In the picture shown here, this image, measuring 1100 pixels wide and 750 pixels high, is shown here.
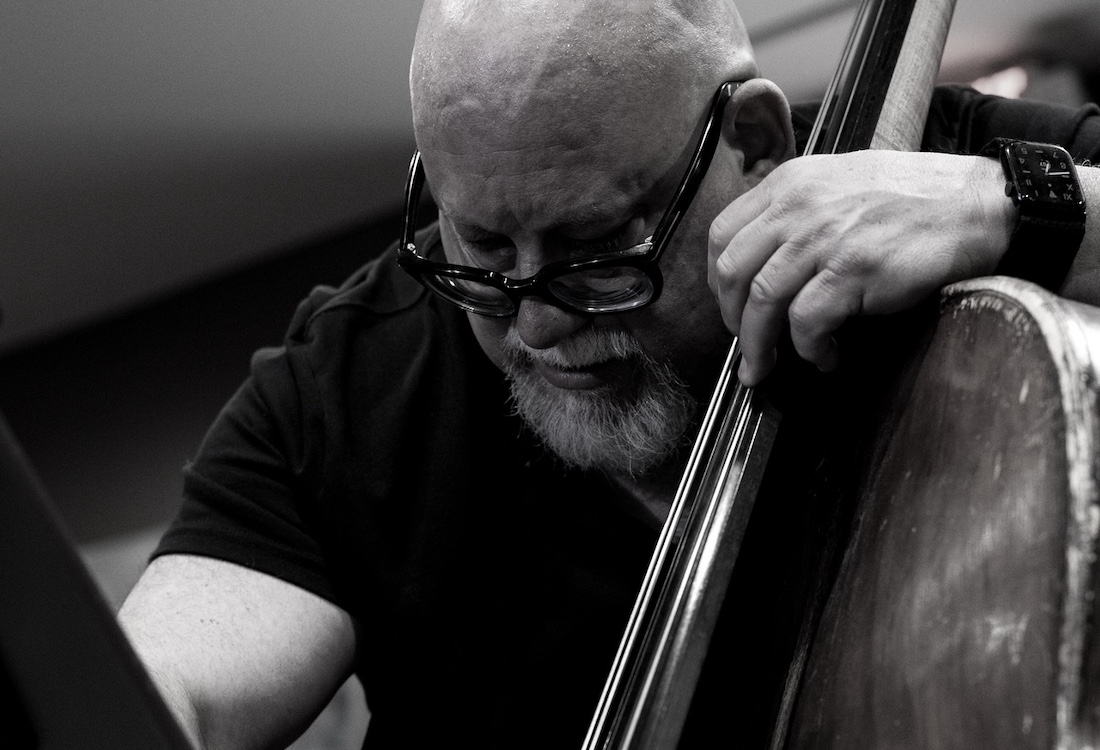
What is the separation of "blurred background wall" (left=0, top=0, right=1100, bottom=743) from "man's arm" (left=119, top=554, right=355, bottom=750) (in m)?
1.05

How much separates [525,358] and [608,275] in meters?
0.12

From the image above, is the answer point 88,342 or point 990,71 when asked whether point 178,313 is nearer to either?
point 88,342

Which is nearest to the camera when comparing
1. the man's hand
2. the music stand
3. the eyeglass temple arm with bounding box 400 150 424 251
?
the music stand

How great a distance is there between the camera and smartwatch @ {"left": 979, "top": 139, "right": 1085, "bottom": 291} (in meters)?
0.64

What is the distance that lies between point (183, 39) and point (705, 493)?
1465 millimetres

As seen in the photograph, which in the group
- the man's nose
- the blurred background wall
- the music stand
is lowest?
the blurred background wall

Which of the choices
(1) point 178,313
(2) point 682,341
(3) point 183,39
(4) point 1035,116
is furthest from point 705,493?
(1) point 178,313

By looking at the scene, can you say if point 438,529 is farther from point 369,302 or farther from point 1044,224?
point 1044,224

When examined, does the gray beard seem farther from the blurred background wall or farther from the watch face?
the blurred background wall

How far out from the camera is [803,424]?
29.3 inches

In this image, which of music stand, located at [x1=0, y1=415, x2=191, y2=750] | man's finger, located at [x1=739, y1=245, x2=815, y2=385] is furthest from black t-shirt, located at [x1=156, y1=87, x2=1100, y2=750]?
music stand, located at [x1=0, y1=415, x2=191, y2=750]

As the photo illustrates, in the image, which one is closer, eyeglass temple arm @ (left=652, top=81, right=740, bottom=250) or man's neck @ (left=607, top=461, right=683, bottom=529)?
eyeglass temple arm @ (left=652, top=81, right=740, bottom=250)

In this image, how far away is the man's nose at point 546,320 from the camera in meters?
0.89

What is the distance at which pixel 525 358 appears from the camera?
3.14ft
